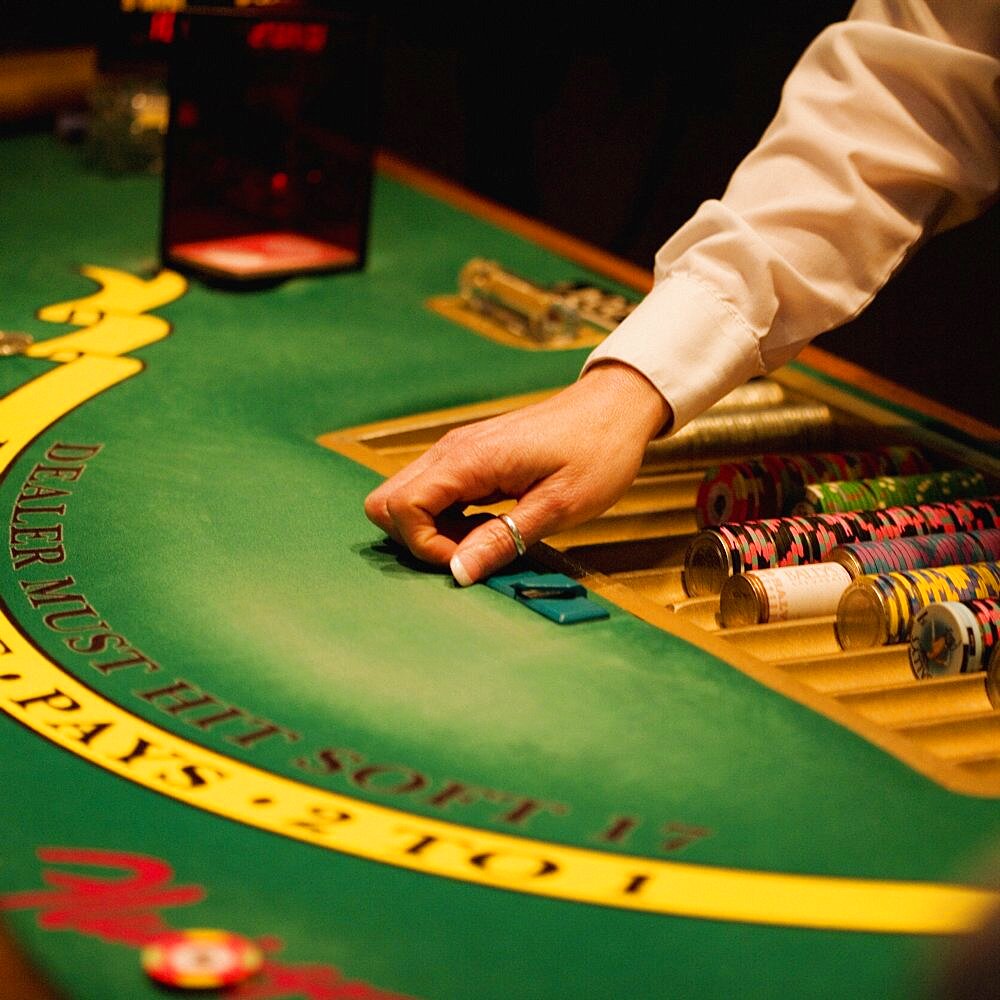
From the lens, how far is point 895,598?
1.65 metres

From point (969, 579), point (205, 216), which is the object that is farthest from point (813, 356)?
point (205, 216)

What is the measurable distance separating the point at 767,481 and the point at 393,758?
0.84 metres

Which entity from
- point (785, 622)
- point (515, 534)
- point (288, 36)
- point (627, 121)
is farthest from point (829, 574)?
point (627, 121)

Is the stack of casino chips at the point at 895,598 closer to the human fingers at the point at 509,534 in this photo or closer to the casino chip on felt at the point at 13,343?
the human fingers at the point at 509,534

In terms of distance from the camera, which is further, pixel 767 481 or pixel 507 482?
pixel 767 481

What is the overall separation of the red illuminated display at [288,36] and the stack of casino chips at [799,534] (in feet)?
4.53

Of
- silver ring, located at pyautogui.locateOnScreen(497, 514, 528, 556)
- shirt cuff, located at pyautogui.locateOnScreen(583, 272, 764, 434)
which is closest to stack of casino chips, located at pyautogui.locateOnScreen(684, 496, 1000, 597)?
shirt cuff, located at pyautogui.locateOnScreen(583, 272, 764, 434)

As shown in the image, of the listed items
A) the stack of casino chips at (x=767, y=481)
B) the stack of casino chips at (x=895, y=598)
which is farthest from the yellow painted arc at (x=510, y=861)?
the stack of casino chips at (x=767, y=481)

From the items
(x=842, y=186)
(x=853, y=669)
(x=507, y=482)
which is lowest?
(x=853, y=669)

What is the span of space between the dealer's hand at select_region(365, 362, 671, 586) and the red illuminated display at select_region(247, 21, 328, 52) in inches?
51.5

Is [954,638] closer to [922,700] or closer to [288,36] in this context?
[922,700]

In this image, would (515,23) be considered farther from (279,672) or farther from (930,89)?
(279,672)

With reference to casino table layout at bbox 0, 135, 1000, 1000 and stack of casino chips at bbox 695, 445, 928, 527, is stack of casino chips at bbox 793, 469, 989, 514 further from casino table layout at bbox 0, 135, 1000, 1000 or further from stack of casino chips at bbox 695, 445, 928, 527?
casino table layout at bbox 0, 135, 1000, 1000

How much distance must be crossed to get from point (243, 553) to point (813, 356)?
1169 mm
